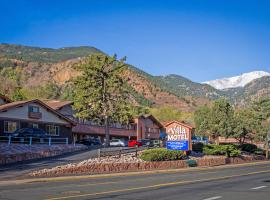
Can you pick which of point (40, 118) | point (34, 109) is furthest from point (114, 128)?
point (34, 109)

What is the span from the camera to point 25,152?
37.2 m

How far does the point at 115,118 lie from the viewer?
54.9m

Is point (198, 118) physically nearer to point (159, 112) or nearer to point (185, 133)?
point (185, 133)

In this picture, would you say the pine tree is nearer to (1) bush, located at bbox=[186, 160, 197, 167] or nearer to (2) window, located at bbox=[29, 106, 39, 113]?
(2) window, located at bbox=[29, 106, 39, 113]

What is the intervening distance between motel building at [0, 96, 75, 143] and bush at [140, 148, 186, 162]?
20734mm

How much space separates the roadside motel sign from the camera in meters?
43.9

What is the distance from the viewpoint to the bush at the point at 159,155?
38812 millimetres

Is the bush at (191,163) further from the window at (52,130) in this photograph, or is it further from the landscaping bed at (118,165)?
the window at (52,130)

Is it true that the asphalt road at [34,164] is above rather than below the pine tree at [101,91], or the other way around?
below

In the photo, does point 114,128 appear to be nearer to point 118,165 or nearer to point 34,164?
point 118,165

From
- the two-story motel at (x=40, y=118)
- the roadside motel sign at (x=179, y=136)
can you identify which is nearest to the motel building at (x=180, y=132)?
the roadside motel sign at (x=179, y=136)

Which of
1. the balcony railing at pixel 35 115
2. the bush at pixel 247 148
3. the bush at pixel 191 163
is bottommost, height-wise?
the bush at pixel 191 163

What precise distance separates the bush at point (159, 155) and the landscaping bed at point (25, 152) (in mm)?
7912

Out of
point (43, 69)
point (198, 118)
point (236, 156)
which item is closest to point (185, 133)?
point (236, 156)
